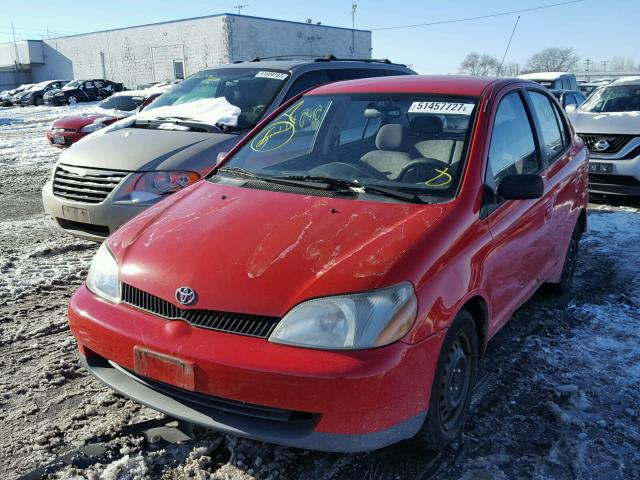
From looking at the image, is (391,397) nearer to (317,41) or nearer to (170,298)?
(170,298)

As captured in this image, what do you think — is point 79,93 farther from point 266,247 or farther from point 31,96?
point 266,247

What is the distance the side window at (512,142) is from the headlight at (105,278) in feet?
6.78

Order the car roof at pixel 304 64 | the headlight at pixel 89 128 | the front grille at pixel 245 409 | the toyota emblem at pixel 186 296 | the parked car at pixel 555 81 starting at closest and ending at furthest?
the front grille at pixel 245 409 < the toyota emblem at pixel 186 296 < the car roof at pixel 304 64 < the headlight at pixel 89 128 < the parked car at pixel 555 81

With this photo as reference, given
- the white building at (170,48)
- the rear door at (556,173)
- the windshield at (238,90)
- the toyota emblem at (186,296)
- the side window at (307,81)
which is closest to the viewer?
the toyota emblem at (186,296)

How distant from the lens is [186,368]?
2404 mm

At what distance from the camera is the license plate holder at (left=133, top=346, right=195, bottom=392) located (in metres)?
2.41

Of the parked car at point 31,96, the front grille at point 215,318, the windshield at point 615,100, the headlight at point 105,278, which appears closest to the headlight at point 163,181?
the headlight at point 105,278

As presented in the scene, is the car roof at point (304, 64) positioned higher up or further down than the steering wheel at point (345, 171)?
higher up

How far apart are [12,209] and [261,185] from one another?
18.9ft

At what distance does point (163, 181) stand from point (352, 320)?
315cm

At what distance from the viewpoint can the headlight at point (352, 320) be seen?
91.3 inches

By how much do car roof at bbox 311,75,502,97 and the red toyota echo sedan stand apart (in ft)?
0.08

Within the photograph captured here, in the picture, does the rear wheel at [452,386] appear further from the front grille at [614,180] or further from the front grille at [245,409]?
the front grille at [614,180]

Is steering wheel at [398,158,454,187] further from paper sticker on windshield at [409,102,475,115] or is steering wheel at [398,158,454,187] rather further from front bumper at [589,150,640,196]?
front bumper at [589,150,640,196]
